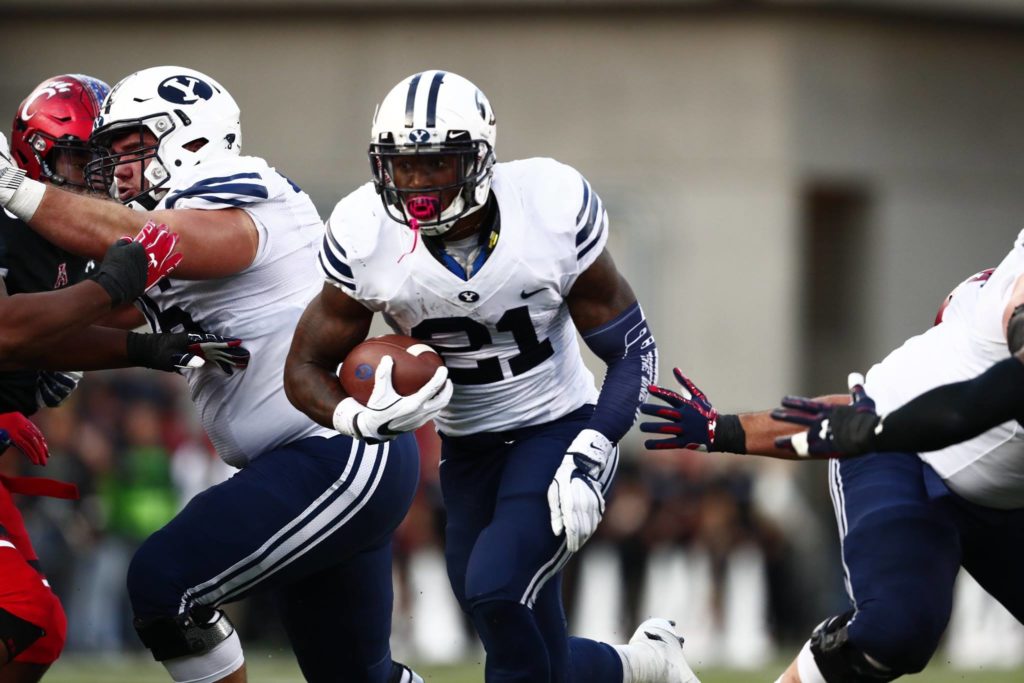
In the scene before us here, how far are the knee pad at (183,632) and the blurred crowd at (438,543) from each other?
5.41 m

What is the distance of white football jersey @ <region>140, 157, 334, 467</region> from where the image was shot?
16.6 feet

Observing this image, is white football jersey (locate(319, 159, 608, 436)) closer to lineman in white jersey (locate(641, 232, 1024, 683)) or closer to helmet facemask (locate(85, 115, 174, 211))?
lineman in white jersey (locate(641, 232, 1024, 683))

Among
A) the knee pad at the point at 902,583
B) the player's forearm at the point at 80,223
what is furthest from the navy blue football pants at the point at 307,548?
the knee pad at the point at 902,583

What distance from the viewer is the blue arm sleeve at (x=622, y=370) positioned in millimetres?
4824

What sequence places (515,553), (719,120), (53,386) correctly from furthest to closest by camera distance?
(719,120), (53,386), (515,553)

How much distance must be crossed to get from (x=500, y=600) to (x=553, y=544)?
0.24m

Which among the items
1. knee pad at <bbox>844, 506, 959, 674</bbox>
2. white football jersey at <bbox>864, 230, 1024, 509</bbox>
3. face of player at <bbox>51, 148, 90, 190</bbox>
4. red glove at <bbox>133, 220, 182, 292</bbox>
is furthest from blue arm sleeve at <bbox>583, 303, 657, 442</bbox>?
face of player at <bbox>51, 148, 90, 190</bbox>

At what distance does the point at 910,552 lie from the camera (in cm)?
436

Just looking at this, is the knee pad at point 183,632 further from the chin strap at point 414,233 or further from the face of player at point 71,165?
the face of player at point 71,165

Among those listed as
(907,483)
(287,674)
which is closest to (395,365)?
(907,483)

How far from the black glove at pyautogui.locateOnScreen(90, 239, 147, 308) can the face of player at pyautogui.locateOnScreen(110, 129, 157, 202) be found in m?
0.61

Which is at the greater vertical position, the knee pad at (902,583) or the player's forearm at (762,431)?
the player's forearm at (762,431)

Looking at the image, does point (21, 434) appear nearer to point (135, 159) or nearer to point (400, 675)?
point (135, 159)

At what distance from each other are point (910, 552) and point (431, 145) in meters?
1.71
